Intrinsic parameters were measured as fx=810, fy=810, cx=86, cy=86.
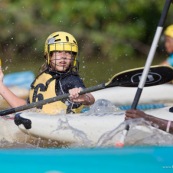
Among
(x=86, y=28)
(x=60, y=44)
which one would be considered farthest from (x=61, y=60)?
(x=86, y=28)

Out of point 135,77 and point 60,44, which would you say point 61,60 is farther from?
point 135,77

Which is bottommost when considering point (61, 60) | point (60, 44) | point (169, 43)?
point (61, 60)

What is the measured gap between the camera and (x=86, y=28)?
11.9 metres

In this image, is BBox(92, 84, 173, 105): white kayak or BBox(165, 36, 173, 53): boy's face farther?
BBox(165, 36, 173, 53): boy's face

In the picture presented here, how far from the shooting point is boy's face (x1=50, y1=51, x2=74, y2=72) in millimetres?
4965

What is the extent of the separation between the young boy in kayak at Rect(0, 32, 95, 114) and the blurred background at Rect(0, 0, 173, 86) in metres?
6.30

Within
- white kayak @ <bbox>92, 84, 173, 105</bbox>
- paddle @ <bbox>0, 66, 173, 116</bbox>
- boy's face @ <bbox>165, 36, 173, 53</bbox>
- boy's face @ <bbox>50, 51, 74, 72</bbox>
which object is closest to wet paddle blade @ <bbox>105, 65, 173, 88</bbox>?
paddle @ <bbox>0, 66, 173, 116</bbox>

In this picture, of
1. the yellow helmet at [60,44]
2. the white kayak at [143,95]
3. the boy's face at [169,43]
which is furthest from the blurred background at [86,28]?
the yellow helmet at [60,44]

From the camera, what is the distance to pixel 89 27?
11914 mm

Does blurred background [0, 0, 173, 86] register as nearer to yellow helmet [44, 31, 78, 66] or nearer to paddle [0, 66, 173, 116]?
yellow helmet [44, 31, 78, 66]

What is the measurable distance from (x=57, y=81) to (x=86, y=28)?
6957 mm

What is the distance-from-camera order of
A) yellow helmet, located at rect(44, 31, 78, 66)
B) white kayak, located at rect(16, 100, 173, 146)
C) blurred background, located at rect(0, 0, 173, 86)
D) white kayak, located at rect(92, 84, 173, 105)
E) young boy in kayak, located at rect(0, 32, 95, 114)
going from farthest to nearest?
1. blurred background, located at rect(0, 0, 173, 86)
2. white kayak, located at rect(92, 84, 173, 105)
3. yellow helmet, located at rect(44, 31, 78, 66)
4. young boy in kayak, located at rect(0, 32, 95, 114)
5. white kayak, located at rect(16, 100, 173, 146)

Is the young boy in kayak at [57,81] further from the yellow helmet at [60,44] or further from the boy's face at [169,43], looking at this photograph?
the boy's face at [169,43]

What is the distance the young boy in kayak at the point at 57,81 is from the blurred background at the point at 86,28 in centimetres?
630
